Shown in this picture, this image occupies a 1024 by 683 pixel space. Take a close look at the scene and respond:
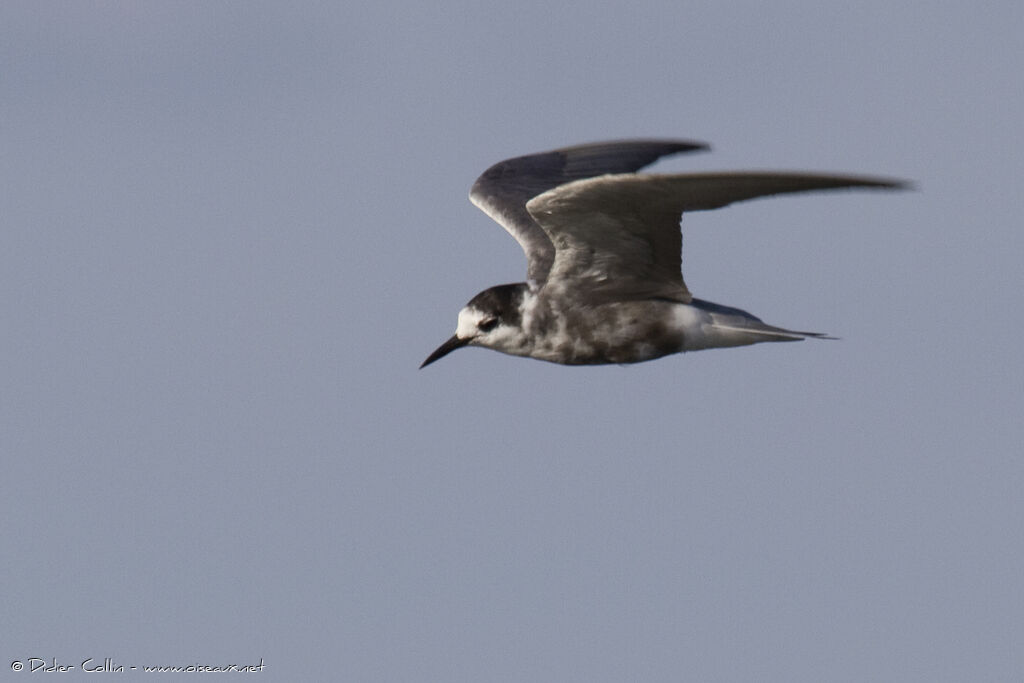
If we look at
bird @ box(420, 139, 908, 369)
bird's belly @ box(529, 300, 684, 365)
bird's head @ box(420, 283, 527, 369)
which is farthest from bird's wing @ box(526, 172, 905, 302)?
bird's head @ box(420, 283, 527, 369)

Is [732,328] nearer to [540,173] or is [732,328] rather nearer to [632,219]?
[632,219]

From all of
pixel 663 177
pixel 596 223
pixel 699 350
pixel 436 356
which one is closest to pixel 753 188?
pixel 663 177

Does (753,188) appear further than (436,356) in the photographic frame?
No

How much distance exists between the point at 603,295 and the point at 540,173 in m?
3.87

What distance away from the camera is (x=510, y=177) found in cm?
1980

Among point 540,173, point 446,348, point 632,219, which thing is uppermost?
point 540,173

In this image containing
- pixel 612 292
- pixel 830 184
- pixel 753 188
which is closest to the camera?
pixel 830 184

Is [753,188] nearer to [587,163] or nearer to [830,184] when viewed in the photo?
[830,184]

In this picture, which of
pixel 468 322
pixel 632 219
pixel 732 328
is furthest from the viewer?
pixel 468 322

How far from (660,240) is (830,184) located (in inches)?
130

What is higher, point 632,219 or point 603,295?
point 632,219

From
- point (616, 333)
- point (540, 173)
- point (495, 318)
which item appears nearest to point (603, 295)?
point (616, 333)

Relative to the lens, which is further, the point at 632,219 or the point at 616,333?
the point at 616,333

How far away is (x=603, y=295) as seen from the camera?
53.6 feet
